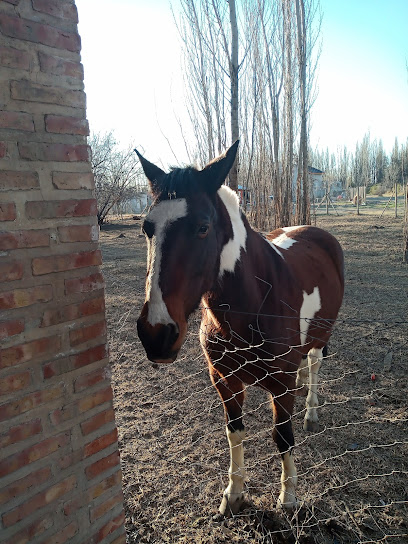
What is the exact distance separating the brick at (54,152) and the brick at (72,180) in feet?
0.19

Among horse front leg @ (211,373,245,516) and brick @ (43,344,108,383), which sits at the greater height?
brick @ (43,344,108,383)

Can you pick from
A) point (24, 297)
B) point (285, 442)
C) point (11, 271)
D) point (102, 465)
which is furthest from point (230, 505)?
point (11, 271)

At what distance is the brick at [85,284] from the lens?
56.1 inches

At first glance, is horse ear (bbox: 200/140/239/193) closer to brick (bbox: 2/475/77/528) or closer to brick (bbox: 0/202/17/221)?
brick (bbox: 0/202/17/221)

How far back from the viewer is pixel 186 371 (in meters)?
3.86

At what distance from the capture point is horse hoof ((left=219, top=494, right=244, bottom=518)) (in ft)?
7.00

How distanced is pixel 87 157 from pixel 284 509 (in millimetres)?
2380

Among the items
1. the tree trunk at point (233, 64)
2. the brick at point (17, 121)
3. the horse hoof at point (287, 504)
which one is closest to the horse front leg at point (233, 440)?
the horse hoof at point (287, 504)

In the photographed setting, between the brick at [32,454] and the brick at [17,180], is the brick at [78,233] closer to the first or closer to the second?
the brick at [17,180]

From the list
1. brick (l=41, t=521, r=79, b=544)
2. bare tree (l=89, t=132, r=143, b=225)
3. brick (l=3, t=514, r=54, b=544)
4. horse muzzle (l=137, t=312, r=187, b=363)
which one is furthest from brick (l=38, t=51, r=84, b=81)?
bare tree (l=89, t=132, r=143, b=225)

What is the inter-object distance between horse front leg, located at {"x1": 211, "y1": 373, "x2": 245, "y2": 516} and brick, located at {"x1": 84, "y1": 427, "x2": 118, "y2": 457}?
0.81m

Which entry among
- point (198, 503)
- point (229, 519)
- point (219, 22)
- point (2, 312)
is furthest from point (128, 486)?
point (219, 22)

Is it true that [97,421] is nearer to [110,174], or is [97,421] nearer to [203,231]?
[203,231]

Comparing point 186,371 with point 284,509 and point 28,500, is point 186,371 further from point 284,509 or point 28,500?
point 28,500
